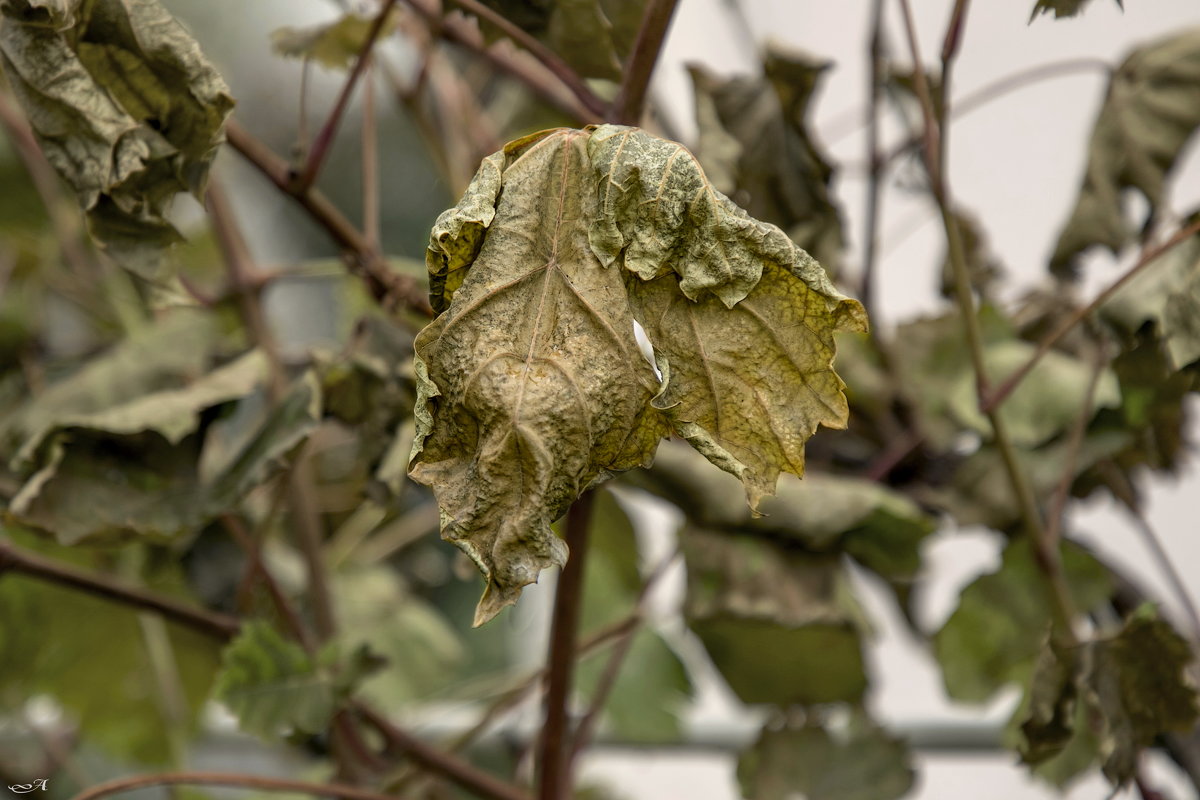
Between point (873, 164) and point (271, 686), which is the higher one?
point (873, 164)

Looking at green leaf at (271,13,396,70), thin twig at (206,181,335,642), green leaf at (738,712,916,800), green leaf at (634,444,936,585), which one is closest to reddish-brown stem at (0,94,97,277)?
thin twig at (206,181,335,642)

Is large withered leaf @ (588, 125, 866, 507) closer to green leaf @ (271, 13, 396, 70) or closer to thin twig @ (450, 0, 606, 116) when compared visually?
thin twig @ (450, 0, 606, 116)

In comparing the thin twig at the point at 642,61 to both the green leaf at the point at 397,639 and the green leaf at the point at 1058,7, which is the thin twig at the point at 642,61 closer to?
the green leaf at the point at 1058,7

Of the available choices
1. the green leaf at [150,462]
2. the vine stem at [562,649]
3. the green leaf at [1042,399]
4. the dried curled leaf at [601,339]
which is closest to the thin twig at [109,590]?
the green leaf at [150,462]

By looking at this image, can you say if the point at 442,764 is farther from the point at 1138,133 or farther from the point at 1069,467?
the point at 1138,133

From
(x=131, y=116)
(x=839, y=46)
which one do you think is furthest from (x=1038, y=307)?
(x=839, y=46)

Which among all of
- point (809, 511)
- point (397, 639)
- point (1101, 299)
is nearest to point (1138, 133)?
point (1101, 299)

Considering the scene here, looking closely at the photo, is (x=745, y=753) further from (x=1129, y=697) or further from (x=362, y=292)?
(x=362, y=292)
